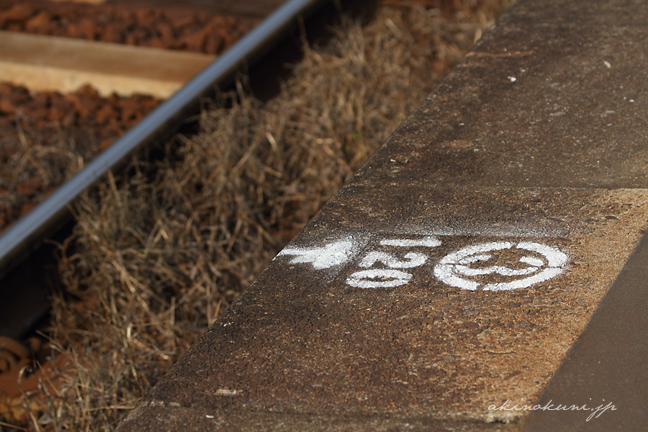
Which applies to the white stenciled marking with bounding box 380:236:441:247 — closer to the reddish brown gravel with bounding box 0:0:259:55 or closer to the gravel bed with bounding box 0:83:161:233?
the gravel bed with bounding box 0:83:161:233

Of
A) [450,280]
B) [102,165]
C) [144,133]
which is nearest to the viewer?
[450,280]

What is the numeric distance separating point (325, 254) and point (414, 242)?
25 centimetres

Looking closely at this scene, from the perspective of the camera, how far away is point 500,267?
6.28ft

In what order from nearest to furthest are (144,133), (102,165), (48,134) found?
1. (102,165)
2. (144,133)
3. (48,134)

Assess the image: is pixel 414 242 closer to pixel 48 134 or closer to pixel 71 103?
pixel 48 134

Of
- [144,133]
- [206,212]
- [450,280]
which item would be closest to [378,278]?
[450,280]

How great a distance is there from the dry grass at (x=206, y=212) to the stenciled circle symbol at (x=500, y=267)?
1146mm

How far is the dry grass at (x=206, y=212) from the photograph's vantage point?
2.65 metres

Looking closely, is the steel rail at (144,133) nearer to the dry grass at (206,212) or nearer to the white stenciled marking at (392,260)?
the dry grass at (206,212)

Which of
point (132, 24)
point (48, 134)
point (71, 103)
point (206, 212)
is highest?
point (132, 24)

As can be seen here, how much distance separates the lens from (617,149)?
233 cm

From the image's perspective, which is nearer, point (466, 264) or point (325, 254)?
point (466, 264)

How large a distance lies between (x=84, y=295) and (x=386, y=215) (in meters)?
1.62

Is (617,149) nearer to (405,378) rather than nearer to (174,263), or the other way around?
(405,378)
